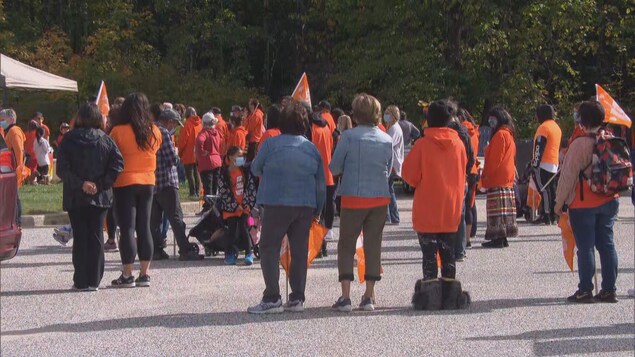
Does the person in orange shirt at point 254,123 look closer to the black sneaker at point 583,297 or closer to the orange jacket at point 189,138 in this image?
the orange jacket at point 189,138

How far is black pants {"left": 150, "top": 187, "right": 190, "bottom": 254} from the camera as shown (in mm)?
13586

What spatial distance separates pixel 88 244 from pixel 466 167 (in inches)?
154

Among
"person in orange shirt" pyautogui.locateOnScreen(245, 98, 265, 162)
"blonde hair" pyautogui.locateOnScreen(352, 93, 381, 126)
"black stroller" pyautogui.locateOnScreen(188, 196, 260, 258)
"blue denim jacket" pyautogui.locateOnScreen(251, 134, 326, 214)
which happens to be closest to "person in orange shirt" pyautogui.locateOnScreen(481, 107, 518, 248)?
"black stroller" pyautogui.locateOnScreen(188, 196, 260, 258)

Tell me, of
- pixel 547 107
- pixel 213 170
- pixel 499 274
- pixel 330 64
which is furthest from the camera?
pixel 330 64

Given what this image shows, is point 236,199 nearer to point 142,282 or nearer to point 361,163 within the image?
point 142,282

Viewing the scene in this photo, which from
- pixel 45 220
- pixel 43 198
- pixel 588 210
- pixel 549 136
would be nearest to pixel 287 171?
pixel 588 210

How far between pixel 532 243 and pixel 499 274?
325 cm

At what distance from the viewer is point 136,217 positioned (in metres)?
11.8

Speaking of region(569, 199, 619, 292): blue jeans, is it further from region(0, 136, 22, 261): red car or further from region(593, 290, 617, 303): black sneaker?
region(0, 136, 22, 261): red car

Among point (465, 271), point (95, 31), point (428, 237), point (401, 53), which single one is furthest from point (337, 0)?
point (428, 237)

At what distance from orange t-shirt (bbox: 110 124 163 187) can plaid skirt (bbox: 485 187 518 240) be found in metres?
4.77

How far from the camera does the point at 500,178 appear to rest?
14.7m

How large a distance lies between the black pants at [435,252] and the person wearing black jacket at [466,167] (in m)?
2.54

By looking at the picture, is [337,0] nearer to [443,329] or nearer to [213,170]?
[213,170]
